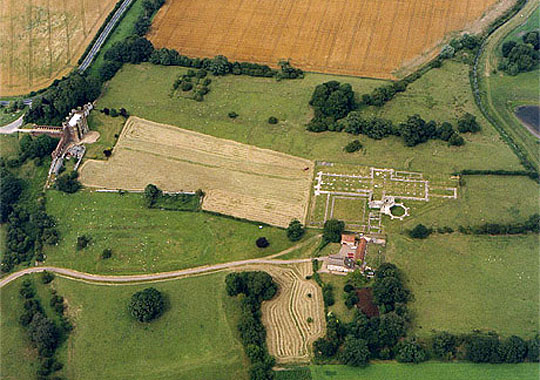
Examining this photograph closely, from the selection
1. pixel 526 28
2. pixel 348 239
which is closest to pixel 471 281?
pixel 348 239

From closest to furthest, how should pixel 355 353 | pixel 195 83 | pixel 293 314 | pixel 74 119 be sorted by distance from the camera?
pixel 355 353 → pixel 293 314 → pixel 74 119 → pixel 195 83

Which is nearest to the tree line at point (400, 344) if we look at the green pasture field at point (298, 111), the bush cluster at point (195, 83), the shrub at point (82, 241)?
the green pasture field at point (298, 111)

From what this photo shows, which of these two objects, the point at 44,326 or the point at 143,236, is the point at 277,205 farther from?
the point at 44,326

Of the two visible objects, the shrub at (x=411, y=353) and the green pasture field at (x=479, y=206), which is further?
the green pasture field at (x=479, y=206)

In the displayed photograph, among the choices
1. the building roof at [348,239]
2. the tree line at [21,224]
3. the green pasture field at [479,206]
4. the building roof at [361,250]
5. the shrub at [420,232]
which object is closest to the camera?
the building roof at [361,250]

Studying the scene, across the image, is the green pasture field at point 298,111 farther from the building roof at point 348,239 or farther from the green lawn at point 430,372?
the green lawn at point 430,372
